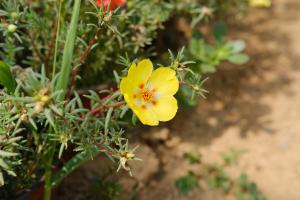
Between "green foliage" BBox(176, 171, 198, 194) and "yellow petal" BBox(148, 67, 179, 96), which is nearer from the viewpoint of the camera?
"yellow petal" BBox(148, 67, 179, 96)

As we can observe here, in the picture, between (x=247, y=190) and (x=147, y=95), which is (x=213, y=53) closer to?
(x=247, y=190)

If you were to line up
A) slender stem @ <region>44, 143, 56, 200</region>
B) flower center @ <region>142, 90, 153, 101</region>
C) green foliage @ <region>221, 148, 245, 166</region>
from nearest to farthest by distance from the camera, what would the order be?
flower center @ <region>142, 90, 153, 101</region>, slender stem @ <region>44, 143, 56, 200</region>, green foliage @ <region>221, 148, 245, 166</region>

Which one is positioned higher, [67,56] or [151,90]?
[67,56]

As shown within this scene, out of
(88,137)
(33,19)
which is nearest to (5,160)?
(88,137)

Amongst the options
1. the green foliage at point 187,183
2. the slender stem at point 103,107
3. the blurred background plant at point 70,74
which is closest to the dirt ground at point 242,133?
the green foliage at point 187,183

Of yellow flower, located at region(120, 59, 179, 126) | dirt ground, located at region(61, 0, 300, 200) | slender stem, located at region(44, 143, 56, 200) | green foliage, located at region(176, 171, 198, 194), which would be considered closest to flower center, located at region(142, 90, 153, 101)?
yellow flower, located at region(120, 59, 179, 126)

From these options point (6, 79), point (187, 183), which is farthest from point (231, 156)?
point (6, 79)

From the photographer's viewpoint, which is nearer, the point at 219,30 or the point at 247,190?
the point at 247,190

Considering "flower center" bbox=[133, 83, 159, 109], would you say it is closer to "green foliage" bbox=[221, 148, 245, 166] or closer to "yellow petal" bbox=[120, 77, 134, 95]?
"yellow petal" bbox=[120, 77, 134, 95]
